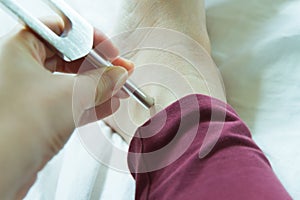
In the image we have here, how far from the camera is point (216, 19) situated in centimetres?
83

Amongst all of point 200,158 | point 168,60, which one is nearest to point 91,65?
point 200,158

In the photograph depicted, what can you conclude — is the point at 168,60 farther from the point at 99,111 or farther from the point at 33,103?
the point at 33,103

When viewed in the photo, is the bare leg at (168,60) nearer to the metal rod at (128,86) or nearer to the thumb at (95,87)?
the metal rod at (128,86)

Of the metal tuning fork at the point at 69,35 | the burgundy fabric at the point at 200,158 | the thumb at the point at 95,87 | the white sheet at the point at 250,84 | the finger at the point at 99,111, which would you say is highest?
the metal tuning fork at the point at 69,35

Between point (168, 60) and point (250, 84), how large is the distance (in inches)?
5.9

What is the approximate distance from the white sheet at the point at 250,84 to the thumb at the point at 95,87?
169 mm

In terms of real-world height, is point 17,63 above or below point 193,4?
above

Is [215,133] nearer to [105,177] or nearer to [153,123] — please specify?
[153,123]

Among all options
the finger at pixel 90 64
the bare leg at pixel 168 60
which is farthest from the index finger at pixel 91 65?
the bare leg at pixel 168 60

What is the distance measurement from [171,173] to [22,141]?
18 cm

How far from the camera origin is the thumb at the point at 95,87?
500mm

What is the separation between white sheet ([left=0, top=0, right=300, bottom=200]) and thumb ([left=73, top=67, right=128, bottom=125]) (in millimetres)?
169

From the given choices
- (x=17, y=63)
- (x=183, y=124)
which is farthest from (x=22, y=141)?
(x=183, y=124)

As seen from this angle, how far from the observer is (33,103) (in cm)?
47
